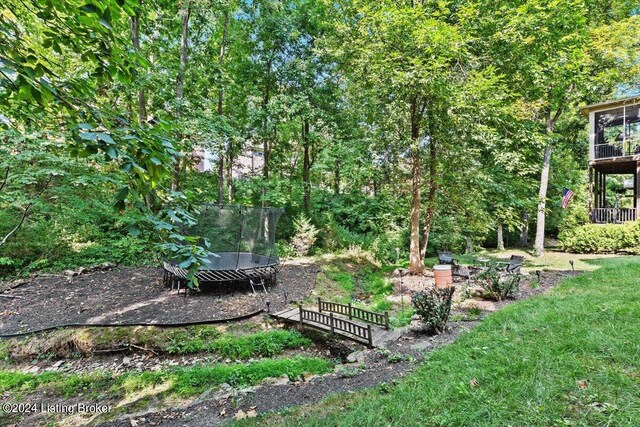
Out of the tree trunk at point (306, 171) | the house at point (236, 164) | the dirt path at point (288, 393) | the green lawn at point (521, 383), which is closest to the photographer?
the green lawn at point (521, 383)

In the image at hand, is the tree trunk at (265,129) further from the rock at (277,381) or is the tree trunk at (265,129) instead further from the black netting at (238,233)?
the rock at (277,381)

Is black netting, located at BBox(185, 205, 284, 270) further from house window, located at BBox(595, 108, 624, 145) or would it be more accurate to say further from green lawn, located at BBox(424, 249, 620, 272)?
house window, located at BBox(595, 108, 624, 145)

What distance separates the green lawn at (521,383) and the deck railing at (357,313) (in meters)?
1.37

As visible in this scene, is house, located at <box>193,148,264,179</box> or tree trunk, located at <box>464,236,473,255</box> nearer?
house, located at <box>193,148,264,179</box>

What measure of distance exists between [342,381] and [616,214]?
14958 millimetres

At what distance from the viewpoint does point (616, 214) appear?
1250 centimetres

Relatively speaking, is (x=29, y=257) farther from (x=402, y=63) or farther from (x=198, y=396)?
Result: (x=402, y=63)

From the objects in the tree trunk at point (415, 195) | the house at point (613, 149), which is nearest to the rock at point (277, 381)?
the tree trunk at point (415, 195)

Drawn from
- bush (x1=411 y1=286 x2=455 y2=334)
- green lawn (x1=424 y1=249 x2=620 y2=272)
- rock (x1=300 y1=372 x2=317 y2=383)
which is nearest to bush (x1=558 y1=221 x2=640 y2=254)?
green lawn (x1=424 y1=249 x2=620 y2=272)

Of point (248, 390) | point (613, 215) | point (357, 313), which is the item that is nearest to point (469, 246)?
point (613, 215)

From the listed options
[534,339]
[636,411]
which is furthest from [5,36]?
[534,339]

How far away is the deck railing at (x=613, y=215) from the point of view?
12359 mm

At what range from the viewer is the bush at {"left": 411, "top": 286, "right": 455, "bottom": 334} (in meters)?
4.63

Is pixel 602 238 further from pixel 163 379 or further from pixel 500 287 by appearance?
pixel 163 379
